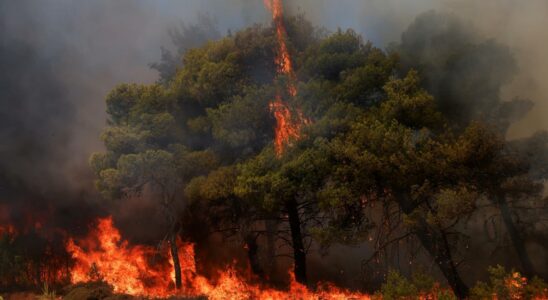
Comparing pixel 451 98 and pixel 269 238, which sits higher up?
pixel 451 98

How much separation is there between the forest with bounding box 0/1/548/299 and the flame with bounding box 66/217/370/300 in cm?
A: 63

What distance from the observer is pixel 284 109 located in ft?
56.3

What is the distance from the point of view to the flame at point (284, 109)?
16330 millimetres

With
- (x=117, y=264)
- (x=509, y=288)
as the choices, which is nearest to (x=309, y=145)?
(x=509, y=288)

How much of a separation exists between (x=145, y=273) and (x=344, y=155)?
1308 cm

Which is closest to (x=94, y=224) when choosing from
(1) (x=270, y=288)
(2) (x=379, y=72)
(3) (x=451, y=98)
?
(1) (x=270, y=288)

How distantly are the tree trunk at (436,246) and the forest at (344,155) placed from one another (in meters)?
0.06

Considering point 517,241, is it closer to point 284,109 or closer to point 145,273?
point 284,109

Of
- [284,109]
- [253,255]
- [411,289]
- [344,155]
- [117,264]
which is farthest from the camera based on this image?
[253,255]

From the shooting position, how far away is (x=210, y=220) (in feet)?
71.8

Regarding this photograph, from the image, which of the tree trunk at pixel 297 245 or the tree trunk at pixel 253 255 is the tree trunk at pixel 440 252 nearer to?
the tree trunk at pixel 297 245

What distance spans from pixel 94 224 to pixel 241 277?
9.39 meters

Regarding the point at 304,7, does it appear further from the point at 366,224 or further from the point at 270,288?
the point at 270,288

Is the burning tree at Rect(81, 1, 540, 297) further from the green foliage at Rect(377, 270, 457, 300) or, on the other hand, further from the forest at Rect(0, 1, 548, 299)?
the green foliage at Rect(377, 270, 457, 300)
